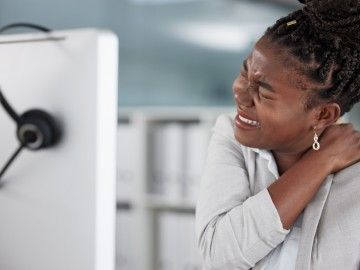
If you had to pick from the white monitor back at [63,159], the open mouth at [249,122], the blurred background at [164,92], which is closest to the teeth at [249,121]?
the open mouth at [249,122]

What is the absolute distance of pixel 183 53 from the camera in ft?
12.3

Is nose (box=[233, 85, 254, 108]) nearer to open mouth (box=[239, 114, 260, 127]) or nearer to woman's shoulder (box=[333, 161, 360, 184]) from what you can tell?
open mouth (box=[239, 114, 260, 127])

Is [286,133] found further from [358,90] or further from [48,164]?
[48,164]

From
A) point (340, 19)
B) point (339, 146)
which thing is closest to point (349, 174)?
point (339, 146)

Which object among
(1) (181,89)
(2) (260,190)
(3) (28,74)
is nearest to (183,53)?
(1) (181,89)

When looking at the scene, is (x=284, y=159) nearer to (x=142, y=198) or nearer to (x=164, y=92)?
(x=142, y=198)

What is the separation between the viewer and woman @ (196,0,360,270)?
38.0 inches

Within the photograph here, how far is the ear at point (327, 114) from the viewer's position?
103 centimetres

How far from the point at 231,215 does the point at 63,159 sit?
1.58 feet

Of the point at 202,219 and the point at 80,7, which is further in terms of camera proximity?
the point at 80,7

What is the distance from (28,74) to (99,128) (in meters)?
0.11

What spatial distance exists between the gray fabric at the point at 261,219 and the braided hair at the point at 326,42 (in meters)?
0.16

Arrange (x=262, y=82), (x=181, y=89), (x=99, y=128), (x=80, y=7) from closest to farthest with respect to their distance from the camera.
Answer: (x=99, y=128), (x=262, y=82), (x=80, y=7), (x=181, y=89)

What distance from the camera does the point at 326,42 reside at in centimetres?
98
